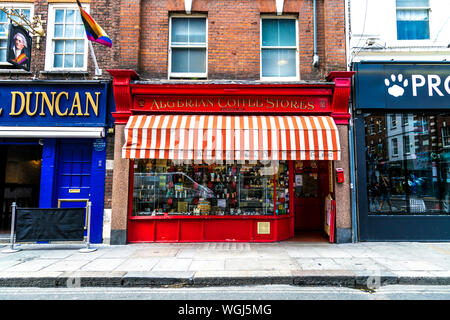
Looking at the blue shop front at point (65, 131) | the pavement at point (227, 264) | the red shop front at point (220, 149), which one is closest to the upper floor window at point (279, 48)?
the red shop front at point (220, 149)

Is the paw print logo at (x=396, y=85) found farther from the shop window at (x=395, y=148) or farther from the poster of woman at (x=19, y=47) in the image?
the poster of woman at (x=19, y=47)

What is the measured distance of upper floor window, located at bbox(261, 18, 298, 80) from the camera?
927 centimetres

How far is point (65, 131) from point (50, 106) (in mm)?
1029

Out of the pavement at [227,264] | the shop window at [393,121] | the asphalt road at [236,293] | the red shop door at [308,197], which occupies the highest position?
the shop window at [393,121]

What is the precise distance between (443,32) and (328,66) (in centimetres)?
393

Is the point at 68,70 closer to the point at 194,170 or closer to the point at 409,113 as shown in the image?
the point at 194,170

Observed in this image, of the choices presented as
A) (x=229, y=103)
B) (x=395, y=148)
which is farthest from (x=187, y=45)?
(x=395, y=148)

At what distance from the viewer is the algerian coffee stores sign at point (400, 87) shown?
866 cm

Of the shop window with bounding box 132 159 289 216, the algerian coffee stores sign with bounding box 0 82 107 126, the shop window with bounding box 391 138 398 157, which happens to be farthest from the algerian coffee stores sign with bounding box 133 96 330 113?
the shop window with bounding box 391 138 398 157

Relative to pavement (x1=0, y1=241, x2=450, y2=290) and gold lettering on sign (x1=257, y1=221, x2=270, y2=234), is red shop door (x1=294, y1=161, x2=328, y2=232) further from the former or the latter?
gold lettering on sign (x1=257, y1=221, x2=270, y2=234)

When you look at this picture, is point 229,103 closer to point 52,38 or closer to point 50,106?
point 50,106

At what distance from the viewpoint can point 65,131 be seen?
8453mm

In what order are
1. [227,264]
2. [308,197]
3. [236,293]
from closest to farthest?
[236,293] → [227,264] → [308,197]

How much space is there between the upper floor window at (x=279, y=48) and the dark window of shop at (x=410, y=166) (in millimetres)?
3011
